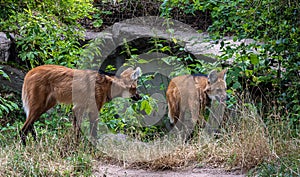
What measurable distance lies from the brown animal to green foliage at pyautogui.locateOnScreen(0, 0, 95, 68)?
923 mm

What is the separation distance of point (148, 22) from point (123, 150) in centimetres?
475

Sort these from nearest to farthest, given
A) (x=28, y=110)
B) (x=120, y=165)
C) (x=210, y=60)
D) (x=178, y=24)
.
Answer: (x=120, y=165) → (x=28, y=110) → (x=210, y=60) → (x=178, y=24)

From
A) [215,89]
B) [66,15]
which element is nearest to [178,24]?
[66,15]

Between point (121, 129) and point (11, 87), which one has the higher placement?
point (11, 87)

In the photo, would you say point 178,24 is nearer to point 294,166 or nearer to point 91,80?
point 91,80

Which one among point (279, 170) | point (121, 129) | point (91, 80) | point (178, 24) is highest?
point (178, 24)

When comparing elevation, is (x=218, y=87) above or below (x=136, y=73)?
below

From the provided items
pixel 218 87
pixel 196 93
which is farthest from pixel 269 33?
pixel 196 93

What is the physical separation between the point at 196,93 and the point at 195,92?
0.06 feet

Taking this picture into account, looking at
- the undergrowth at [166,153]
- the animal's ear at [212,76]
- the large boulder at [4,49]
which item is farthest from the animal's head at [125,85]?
the large boulder at [4,49]

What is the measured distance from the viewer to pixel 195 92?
5461mm

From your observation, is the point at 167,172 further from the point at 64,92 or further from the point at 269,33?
the point at 269,33

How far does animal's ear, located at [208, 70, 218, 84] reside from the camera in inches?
206

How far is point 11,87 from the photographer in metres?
6.02
